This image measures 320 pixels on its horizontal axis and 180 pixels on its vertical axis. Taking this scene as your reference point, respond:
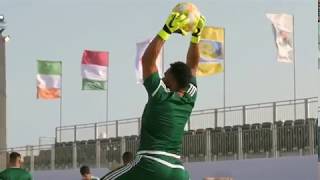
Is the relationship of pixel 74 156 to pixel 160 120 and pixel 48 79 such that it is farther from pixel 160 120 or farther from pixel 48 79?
pixel 160 120

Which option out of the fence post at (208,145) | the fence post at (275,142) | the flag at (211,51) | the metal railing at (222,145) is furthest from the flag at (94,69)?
the fence post at (275,142)

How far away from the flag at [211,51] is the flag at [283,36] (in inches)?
71.3

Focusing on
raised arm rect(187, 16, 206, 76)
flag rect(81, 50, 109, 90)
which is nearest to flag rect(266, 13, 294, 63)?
flag rect(81, 50, 109, 90)

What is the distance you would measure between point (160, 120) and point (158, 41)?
479 millimetres

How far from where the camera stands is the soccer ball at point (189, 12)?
17.4ft

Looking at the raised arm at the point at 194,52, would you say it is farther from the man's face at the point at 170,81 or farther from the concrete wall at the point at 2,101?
the concrete wall at the point at 2,101

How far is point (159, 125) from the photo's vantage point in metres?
5.05

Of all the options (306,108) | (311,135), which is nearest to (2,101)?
(306,108)

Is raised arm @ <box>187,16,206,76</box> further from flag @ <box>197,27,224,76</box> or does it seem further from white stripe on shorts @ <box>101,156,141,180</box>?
flag @ <box>197,27,224,76</box>

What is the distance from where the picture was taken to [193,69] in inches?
227

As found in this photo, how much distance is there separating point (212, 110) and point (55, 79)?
10.8m

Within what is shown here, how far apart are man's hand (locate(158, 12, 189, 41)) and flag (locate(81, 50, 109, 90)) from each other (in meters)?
27.4

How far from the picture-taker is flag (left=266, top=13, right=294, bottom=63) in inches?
1081

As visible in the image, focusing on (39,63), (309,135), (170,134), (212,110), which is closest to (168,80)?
(170,134)
